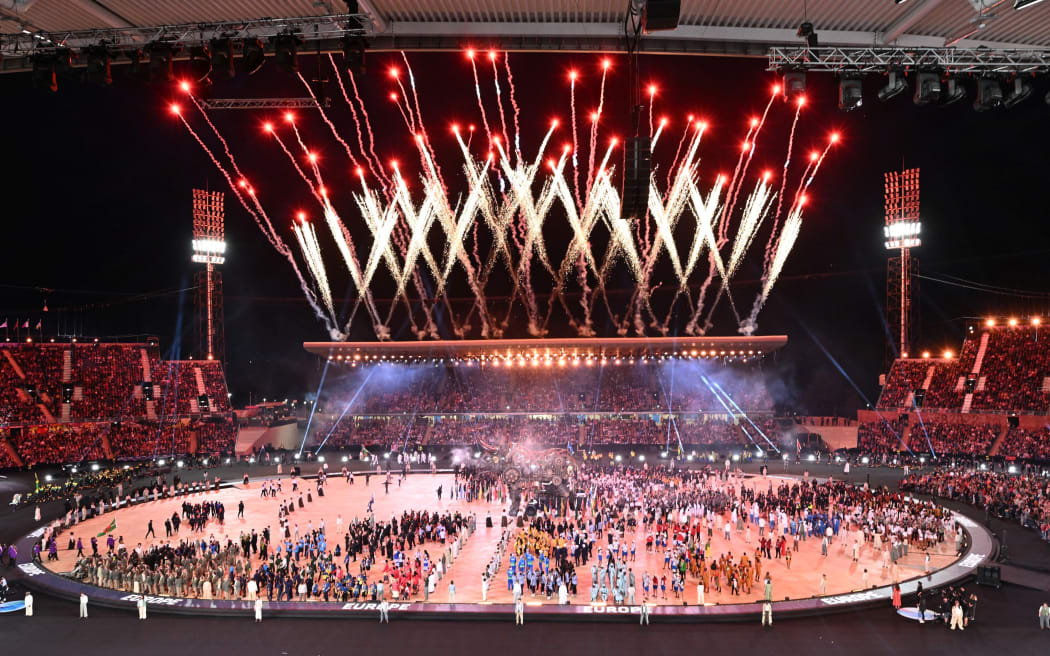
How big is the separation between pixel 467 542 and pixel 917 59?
21.1 m

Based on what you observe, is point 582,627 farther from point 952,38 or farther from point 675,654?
point 952,38

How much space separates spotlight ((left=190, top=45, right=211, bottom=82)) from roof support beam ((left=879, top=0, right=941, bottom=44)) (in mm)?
10379

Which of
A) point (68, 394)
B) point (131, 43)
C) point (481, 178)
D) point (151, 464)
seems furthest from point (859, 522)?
point (68, 394)

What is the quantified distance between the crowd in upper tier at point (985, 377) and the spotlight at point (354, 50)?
41.6 meters

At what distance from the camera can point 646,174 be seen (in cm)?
1077

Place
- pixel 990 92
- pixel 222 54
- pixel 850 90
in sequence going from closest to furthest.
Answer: pixel 222 54 < pixel 850 90 < pixel 990 92

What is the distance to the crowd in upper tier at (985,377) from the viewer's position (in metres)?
40.2

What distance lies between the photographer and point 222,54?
1079 cm

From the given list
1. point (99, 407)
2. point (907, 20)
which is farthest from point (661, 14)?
point (99, 407)

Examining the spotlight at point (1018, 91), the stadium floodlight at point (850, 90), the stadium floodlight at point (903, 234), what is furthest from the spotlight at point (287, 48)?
the stadium floodlight at point (903, 234)

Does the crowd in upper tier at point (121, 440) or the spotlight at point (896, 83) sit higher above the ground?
the spotlight at point (896, 83)

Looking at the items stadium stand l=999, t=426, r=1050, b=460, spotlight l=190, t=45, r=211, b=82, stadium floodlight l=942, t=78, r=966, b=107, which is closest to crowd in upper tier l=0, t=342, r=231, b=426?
spotlight l=190, t=45, r=211, b=82

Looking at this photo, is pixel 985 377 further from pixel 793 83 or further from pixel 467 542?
pixel 793 83

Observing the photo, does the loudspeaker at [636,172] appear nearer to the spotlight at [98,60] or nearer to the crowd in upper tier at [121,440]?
the spotlight at [98,60]
